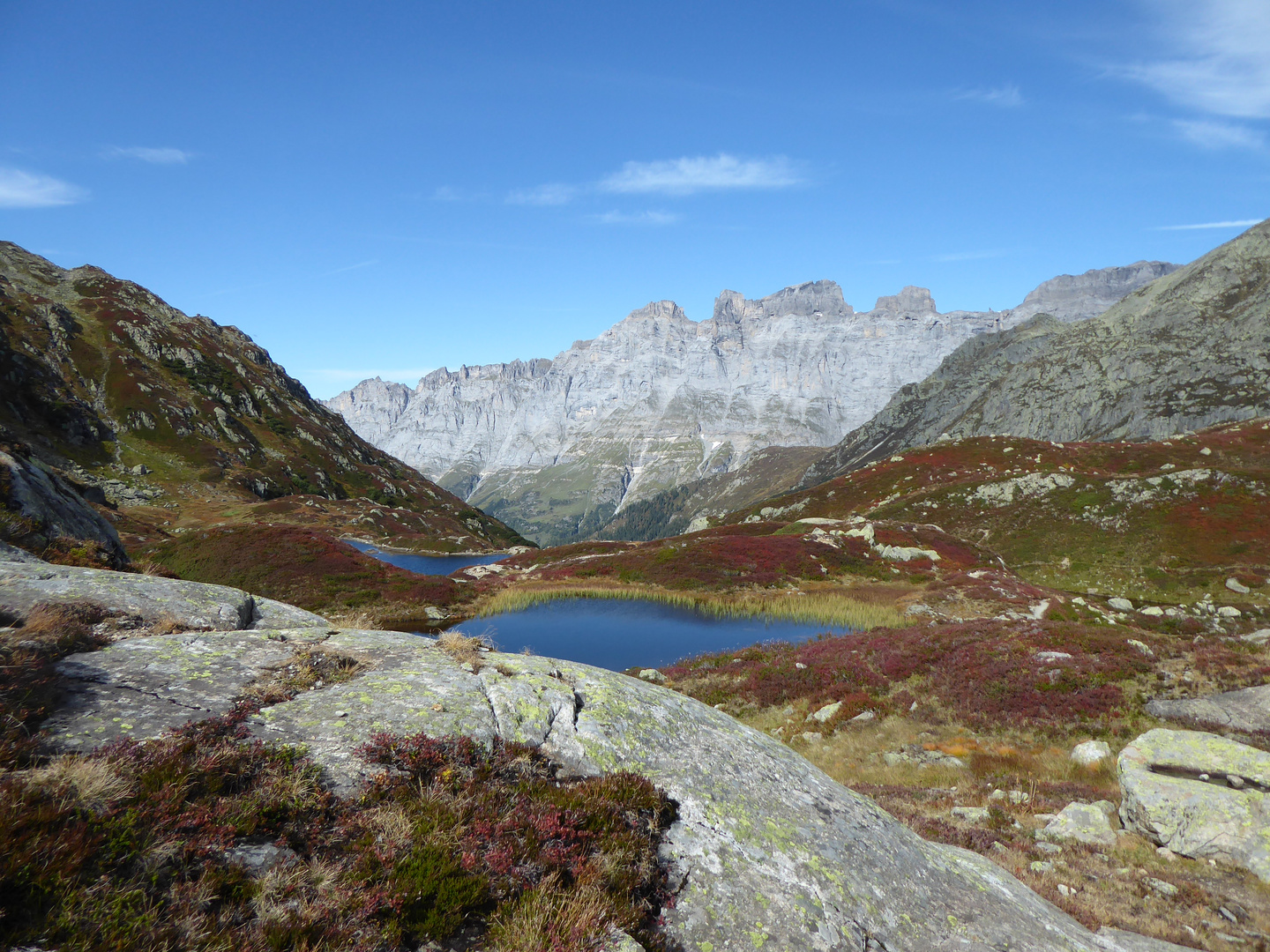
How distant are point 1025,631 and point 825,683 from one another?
1072 cm

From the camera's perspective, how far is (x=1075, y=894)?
31.0 ft

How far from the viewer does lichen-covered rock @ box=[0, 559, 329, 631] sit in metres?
7.99

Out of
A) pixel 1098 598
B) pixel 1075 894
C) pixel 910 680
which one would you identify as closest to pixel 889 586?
pixel 1098 598

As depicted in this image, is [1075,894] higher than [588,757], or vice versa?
[588,757]

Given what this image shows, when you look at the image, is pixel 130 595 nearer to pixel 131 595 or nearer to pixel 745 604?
pixel 131 595

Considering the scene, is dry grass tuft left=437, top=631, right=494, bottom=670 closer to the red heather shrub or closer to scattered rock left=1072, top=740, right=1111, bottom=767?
scattered rock left=1072, top=740, right=1111, bottom=767

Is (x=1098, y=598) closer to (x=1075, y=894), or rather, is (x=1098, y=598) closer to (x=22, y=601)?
(x=1075, y=894)

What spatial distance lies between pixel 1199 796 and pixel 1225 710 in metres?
8.84

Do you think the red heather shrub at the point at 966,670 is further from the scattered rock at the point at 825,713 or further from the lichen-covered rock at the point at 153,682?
the lichen-covered rock at the point at 153,682

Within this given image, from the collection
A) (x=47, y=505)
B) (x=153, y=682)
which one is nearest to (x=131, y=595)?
(x=153, y=682)

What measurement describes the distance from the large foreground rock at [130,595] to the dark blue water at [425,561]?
258 ft

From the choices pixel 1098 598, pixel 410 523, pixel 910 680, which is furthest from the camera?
pixel 410 523

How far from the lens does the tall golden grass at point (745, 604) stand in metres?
45.8

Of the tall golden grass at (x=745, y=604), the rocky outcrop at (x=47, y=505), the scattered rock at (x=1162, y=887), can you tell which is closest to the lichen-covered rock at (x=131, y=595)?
the rocky outcrop at (x=47, y=505)
